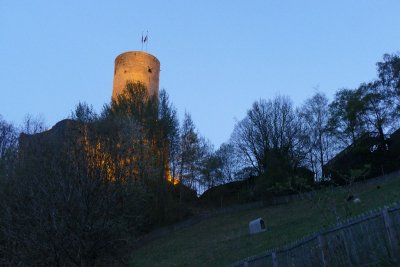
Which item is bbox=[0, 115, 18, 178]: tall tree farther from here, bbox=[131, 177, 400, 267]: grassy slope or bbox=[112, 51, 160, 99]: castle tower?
bbox=[112, 51, 160, 99]: castle tower

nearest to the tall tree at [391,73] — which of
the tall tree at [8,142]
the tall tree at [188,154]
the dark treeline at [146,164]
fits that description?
the dark treeline at [146,164]

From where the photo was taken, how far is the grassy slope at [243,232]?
688 inches

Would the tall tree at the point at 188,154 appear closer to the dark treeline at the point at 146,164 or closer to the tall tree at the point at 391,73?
the dark treeline at the point at 146,164

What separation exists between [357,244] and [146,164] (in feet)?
68.2

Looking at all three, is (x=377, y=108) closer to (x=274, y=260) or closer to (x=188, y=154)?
(x=188, y=154)

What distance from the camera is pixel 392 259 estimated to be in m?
7.52

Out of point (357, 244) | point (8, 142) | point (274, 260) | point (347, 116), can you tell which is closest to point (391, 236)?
point (357, 244)

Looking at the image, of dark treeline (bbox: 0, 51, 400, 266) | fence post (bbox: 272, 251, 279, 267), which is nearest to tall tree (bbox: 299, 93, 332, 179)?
dark treeline (bbox: 0, 51, 400, 266)

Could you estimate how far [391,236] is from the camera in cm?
745

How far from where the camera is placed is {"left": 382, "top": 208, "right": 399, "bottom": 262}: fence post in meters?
7.43

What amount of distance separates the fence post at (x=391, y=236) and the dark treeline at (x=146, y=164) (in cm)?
600

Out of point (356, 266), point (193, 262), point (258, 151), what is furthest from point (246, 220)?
point (356, 266)

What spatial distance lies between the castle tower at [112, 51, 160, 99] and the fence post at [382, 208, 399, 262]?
133 ft

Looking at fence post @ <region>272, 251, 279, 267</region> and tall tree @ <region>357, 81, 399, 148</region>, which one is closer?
fence post @ <region>272, 251, 279, 267</region>
